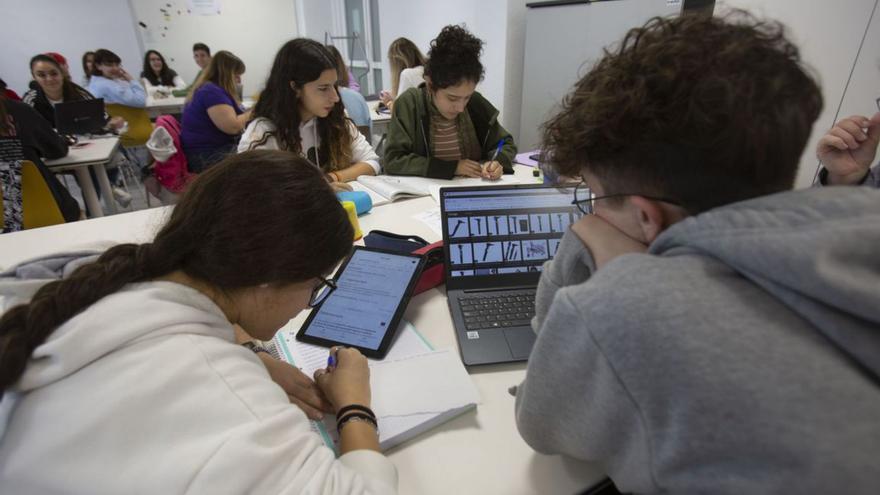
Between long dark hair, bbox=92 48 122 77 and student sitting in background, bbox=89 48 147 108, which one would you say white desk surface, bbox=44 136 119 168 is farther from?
long dark hair, bbox=92 48 122 77

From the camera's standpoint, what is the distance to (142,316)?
1.76ft

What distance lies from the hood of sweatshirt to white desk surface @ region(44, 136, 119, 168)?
139 inches

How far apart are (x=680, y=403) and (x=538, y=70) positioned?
3.02 m

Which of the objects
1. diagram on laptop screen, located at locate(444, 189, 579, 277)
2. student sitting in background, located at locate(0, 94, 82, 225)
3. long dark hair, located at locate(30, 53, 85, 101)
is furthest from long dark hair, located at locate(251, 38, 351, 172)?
long dark hair, located at locate(30, 53, 85, 101)

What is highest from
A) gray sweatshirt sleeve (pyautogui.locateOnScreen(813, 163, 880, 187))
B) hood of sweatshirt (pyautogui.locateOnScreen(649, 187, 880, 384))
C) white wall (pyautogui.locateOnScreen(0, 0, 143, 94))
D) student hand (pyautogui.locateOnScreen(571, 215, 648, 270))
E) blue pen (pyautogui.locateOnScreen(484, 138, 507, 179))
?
white wall (pyautogui.locateOnScreen(0, 0, 143, 94))

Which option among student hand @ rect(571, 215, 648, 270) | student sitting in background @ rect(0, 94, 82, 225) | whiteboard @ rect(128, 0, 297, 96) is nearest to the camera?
student hand @ rect(571, 215, 648, 270)

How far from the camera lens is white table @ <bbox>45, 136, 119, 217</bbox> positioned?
2.78m

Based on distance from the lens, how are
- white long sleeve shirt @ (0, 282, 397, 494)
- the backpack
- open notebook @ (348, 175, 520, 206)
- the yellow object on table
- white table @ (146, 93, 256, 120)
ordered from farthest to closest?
white table @ (146, 93, 256, 120) → the backpack → open notebook @ (348, 175, 520, 206) → the yellow object on table → white long sleeve shirt @ (0, 282, 397, 494)

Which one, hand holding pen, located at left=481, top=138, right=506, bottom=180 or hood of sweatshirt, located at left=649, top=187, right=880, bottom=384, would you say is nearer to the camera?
hood of sweatshirt, located at left=649, top=187, right=880, bottom=384

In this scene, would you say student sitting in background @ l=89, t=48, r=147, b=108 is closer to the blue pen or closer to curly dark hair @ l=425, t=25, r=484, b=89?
curly dark hair @ l=425, t=25, r=484, b=89

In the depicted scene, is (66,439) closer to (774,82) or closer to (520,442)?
(520,442)

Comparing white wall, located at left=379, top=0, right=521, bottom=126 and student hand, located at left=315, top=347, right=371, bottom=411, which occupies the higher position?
white wall, located at left=379, top=0, right=521, bottom=126

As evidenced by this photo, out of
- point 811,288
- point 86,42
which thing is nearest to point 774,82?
point 811,288

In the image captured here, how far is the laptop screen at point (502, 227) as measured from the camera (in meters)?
1.04
